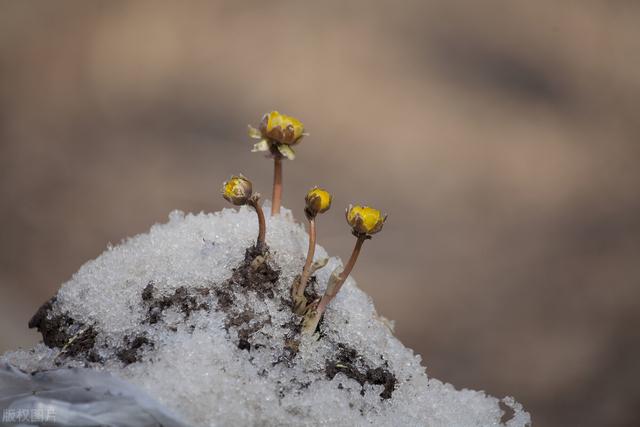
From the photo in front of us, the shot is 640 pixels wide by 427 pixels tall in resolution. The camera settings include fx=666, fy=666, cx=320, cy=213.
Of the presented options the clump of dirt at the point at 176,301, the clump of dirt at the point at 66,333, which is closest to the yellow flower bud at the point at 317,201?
the clump of dirt at the point at 176,301

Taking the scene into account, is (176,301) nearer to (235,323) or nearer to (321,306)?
(235,323)

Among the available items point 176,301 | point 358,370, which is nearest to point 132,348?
point 176,301

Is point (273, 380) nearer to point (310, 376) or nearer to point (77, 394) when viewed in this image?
point (310, 376)

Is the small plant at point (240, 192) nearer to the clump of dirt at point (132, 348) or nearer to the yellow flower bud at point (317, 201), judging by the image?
the yellow flower bud at point (317, 201)

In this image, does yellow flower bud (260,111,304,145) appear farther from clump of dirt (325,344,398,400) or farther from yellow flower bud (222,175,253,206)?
clump of dirt (325,344,398,400)

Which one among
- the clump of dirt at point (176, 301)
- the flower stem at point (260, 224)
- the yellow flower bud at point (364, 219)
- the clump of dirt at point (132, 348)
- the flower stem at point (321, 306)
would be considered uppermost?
the yellow flower bud at point (364, 219)

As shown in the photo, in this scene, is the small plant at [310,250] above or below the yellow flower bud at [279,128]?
below

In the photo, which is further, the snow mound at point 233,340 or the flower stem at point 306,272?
the flower stem at point 306,272

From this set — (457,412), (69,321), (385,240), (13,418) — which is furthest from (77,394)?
(385,240)
